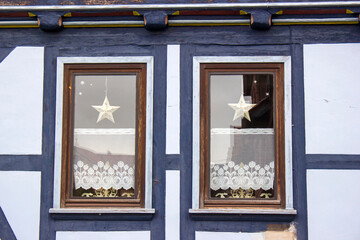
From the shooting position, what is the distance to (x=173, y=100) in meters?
5.75

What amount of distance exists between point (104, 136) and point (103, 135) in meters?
0.02

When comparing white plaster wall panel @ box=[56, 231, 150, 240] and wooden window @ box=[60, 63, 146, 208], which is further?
wooden window @ box=[60, 63, 146, 208]

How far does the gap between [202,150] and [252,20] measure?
5.02 feet

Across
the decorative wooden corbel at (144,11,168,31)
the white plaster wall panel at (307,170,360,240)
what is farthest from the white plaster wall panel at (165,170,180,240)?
the decorative wooden corbel at (144,11,168,31)

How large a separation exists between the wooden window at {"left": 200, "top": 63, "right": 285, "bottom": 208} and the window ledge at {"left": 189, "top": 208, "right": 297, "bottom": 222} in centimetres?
14

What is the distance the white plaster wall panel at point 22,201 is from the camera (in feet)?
18.7

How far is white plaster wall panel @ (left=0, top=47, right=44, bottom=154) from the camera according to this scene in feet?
18.9

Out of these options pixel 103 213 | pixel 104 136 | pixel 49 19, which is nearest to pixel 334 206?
pixel 103 213

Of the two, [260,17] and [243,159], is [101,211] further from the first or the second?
[260,17]

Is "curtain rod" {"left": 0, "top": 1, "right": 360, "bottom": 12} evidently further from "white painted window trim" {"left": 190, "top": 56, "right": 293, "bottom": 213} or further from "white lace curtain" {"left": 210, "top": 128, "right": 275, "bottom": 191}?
"white lace curtain" {"left": 210, "top": 128, "right": 275, "bottom": 191}

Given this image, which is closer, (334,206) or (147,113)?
(334,206)

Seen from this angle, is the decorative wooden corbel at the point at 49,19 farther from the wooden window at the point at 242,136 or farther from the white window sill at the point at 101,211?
the white window sill at the point at 101,211

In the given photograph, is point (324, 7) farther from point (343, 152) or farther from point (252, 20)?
point (343, 152)

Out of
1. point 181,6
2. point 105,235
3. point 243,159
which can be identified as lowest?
point 105,235
